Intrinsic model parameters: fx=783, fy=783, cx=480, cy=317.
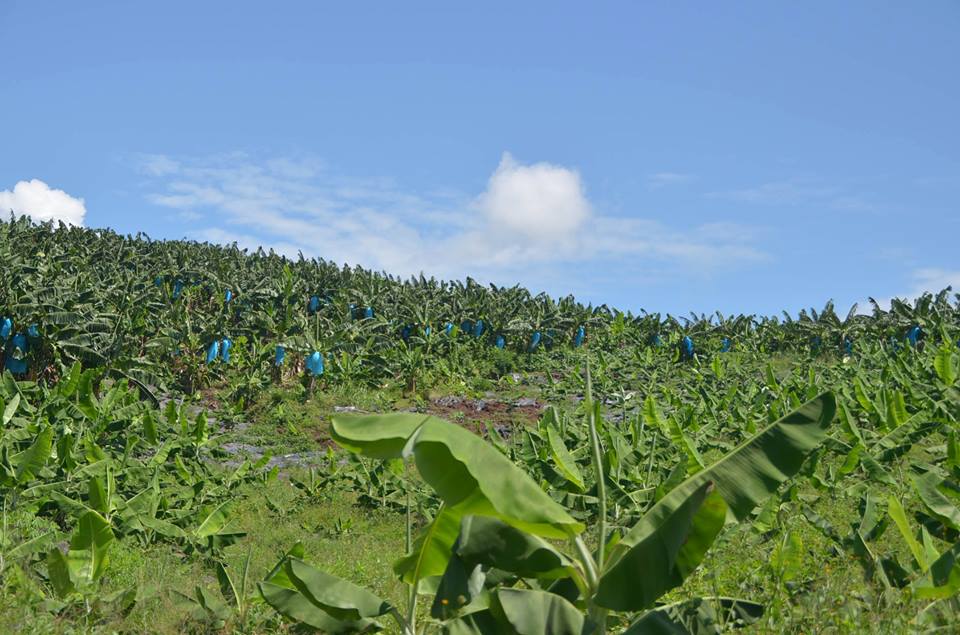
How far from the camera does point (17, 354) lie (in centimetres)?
1206

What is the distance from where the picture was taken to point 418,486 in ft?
31.5

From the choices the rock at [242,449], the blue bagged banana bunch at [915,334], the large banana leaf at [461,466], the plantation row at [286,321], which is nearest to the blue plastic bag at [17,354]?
the plantation row at [286,321]

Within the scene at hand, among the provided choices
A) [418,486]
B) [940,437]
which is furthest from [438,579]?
[940,437]

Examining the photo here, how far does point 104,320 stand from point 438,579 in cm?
1015

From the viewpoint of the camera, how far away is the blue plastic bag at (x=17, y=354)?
12.1 meters

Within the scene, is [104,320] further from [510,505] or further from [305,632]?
[510,505]

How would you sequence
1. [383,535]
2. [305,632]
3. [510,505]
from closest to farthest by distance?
1. [510,505]
2. [305,632]
3. [383,535]

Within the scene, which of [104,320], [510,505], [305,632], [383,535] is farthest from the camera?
[104,320]

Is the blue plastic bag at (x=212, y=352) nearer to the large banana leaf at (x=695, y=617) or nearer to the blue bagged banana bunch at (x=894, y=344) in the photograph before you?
the large banana leaf at (x=695, y=617)

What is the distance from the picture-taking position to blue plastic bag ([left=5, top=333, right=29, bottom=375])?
12.1m

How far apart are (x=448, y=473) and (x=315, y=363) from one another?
11609mm

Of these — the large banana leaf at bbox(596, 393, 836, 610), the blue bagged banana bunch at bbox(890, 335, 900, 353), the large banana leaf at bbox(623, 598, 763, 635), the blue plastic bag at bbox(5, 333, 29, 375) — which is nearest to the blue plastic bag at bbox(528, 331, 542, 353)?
the blue bagged banana bunch at bbox(890, 335, 900, 353)

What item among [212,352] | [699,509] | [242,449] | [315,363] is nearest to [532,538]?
[699,509]

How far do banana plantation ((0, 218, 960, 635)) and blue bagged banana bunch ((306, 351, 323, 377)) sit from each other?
106 millimetres
